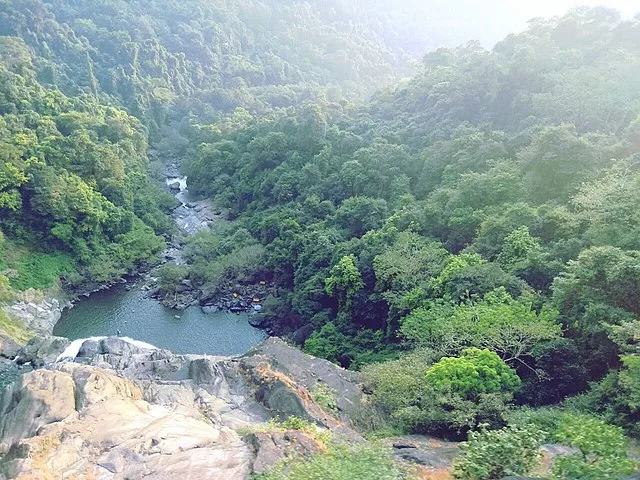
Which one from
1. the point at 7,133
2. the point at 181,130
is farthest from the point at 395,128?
the point at 181,130

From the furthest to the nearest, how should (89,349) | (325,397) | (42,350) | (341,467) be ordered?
(42,350)
(89,349)
(325,397)
(341,467)

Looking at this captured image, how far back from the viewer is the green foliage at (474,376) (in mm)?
15977

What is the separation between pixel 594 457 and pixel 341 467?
4758 millimetres

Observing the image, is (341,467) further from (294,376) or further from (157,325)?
(157,325)

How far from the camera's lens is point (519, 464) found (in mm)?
10758

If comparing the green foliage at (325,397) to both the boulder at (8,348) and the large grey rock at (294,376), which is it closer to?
the large grey rock at (294,376)

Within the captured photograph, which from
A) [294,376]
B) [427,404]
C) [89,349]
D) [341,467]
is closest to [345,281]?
[294,376]

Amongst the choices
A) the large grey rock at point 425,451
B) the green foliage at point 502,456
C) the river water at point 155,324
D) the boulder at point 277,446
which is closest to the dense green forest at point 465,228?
the large grey rock at point 425,451

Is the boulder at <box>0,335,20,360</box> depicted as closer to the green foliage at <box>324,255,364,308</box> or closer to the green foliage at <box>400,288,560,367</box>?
the green foliage at <box>324,255,364,308</box>

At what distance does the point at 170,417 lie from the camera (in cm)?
1420

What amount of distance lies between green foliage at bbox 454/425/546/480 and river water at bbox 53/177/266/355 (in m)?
23.0

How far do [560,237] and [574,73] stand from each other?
2173 centimetres

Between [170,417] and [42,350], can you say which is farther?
[42,350]

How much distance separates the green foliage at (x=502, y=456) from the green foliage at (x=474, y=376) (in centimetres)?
479
